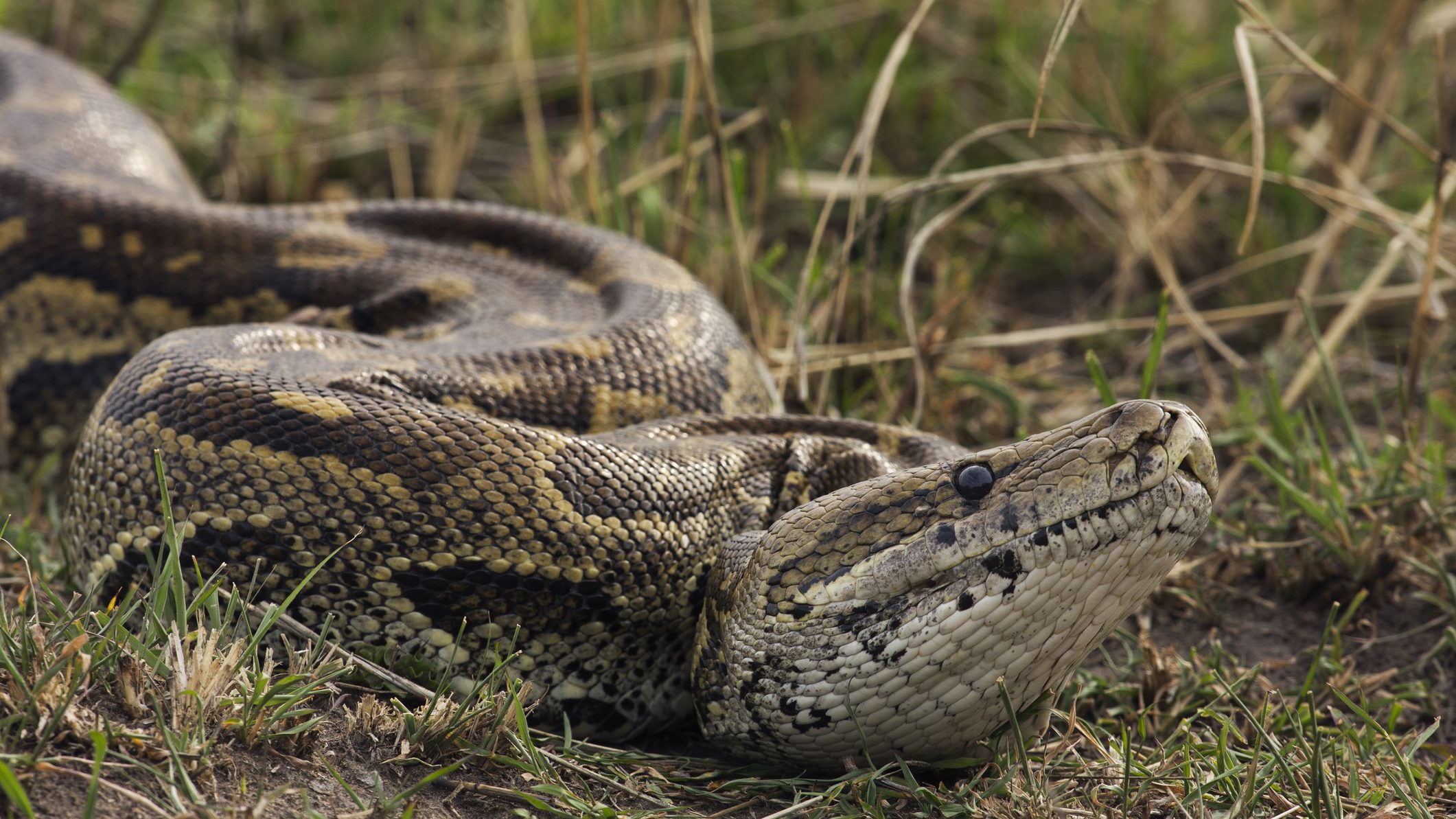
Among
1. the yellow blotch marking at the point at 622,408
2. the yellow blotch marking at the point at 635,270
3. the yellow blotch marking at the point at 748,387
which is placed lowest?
the yellow blotch marking at the point at 748,387

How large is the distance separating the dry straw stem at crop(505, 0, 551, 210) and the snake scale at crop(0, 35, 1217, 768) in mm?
2017

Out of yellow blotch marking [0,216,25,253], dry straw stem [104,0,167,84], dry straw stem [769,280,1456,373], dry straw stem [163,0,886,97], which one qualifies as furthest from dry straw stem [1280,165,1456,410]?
dry straw stem [104,0,167,84]

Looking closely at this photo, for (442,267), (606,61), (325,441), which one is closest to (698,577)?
(325,441)

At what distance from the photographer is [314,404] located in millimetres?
3865

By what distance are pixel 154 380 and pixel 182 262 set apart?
176cm

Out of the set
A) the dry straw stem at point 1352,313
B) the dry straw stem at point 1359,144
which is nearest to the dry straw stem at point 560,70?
the dry straw stem at point 1359,144

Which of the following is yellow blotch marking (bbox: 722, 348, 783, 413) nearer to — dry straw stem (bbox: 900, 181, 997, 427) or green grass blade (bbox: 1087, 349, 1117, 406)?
dry straw stem (bbox: 900, 181, 997, 427)

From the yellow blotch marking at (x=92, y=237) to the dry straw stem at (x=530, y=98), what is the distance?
233cm

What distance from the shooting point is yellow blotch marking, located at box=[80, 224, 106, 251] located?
5586 millimetres

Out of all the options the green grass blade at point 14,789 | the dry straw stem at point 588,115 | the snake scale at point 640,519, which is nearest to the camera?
the green grass blade at point 14,789

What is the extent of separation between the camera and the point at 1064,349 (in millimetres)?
7008

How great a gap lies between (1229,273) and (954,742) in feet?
12.5

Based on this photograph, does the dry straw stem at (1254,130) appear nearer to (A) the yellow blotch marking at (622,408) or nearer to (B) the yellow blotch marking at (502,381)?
(A) the yellow blotch marking at (622,408)

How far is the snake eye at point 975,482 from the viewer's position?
355cm
